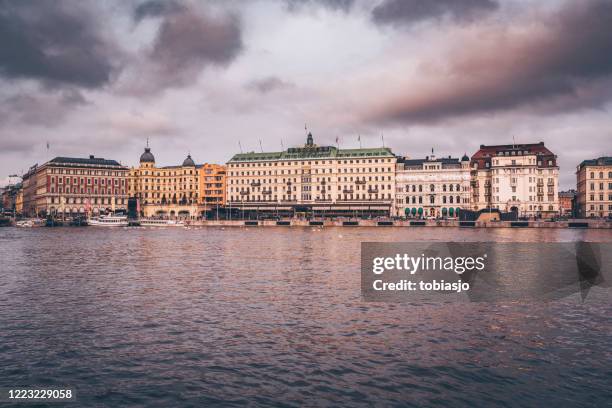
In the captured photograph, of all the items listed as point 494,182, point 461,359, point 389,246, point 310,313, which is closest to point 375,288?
point 310,313

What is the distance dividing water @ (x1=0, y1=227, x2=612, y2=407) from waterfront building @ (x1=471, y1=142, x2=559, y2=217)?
15640 cm

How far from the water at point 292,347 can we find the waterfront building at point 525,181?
513 feet

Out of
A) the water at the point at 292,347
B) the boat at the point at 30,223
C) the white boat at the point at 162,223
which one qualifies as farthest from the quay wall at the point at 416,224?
the water at the point at 292,347

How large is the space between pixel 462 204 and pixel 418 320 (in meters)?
177

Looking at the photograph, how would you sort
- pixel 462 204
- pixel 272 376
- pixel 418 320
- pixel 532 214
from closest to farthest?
1. pixel 272 376
2. pixel 418 320
3. pixel 532 214
4. pixel 462 204

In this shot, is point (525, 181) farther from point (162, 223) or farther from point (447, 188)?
point (162, 223)

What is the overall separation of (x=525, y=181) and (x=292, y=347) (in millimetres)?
179194

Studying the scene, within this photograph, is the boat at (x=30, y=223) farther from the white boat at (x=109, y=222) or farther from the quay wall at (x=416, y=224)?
the quay wall at (x=416, y=224)

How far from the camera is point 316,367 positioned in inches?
776

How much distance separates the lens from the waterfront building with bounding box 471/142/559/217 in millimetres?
181125

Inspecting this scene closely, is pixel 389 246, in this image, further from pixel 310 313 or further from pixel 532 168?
pixel 532 168

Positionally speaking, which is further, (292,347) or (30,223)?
(30,223)

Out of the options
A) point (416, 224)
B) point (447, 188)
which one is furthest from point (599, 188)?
point (416, 224)

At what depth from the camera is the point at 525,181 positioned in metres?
182
